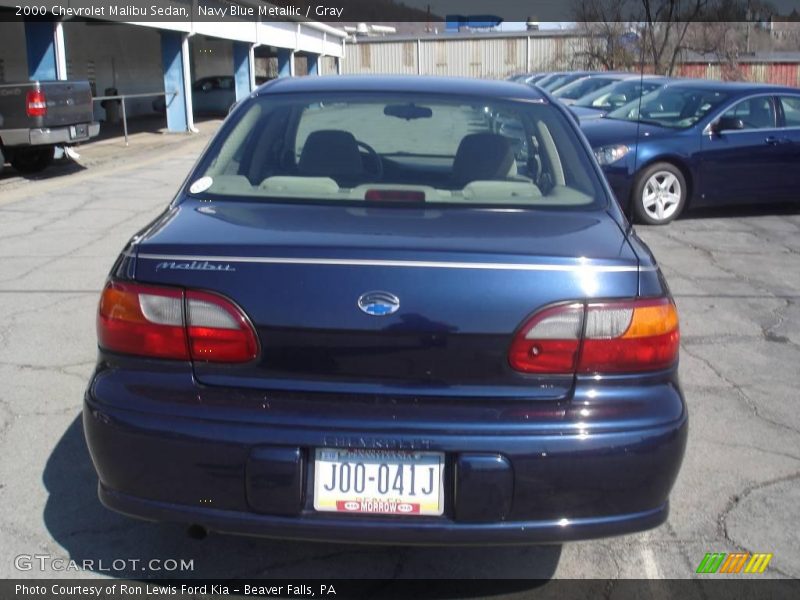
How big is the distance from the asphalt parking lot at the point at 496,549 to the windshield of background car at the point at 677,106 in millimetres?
2159

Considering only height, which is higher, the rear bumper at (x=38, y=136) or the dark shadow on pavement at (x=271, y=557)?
the rear bumper at (x=38, y=136)

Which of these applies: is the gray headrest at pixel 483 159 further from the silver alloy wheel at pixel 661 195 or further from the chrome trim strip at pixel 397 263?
the silver alloy wheel at pixel 661 195

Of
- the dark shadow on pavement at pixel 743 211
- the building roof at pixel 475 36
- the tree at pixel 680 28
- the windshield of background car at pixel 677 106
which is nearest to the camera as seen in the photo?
the windshield of background car at pixel 677 106

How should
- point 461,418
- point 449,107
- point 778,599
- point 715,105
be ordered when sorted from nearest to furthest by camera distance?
point 461,418, point 778,599, point 449,107, point 715,105

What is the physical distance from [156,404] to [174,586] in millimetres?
729

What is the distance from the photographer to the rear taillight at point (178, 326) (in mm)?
2479

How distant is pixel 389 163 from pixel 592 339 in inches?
72.4

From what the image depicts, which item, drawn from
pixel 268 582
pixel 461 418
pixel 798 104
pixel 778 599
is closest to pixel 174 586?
pixel 268 582

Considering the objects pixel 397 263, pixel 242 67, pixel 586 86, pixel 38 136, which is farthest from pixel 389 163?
pixel 242 67

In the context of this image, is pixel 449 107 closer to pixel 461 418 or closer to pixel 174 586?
pixel 461 418

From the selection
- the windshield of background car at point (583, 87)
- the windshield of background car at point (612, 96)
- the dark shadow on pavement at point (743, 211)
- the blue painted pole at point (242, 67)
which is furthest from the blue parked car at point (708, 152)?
the blue painted pole at point (242, 67)

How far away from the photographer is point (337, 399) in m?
2.46

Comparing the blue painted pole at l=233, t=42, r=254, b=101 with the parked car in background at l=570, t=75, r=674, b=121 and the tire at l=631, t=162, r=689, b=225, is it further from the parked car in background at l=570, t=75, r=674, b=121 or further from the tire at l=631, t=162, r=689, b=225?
the tire at l=631, t=162, r=689, b=225

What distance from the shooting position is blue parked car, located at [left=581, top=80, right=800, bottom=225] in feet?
30.1
